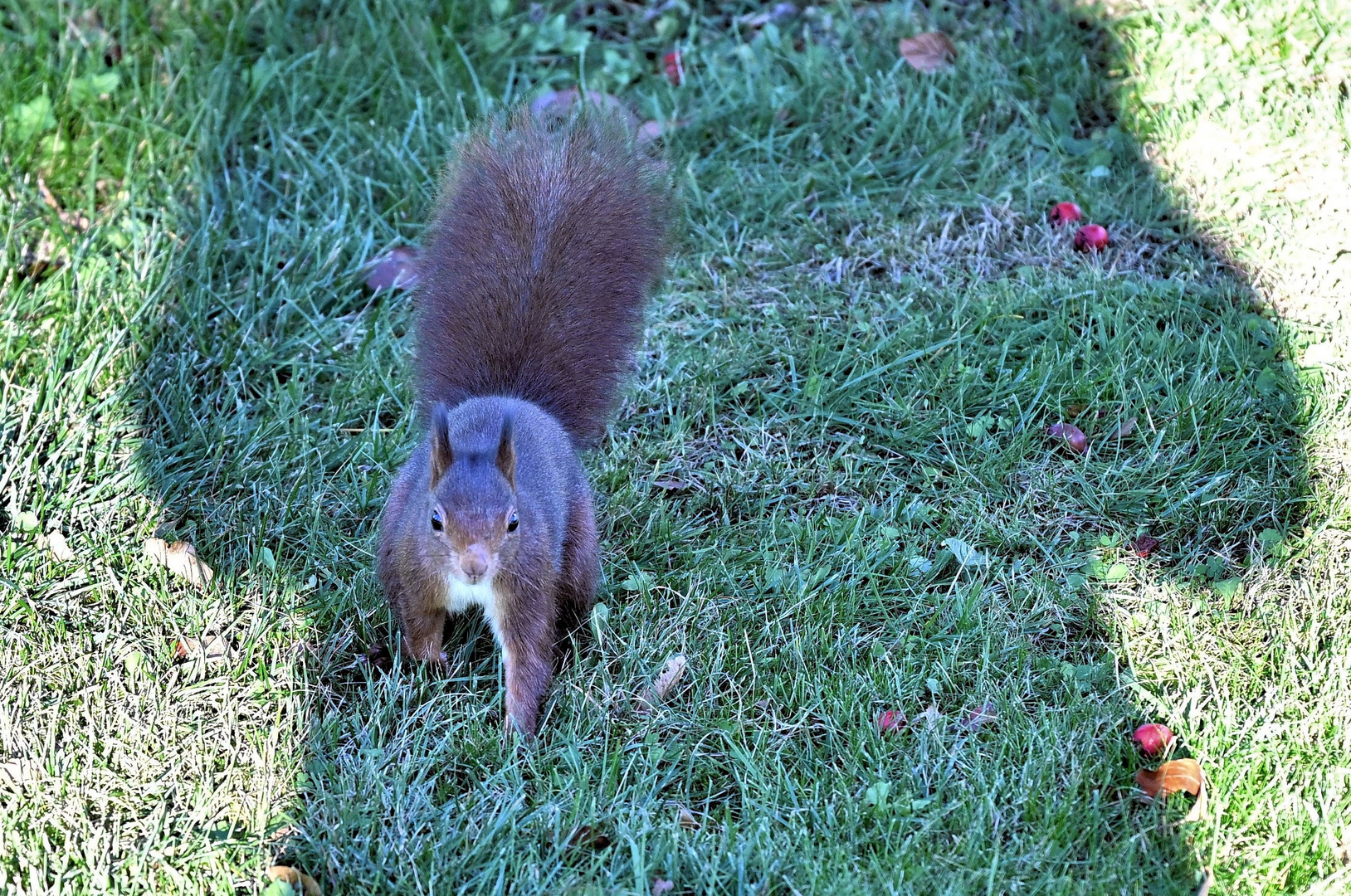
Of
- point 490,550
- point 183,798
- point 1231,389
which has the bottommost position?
point 183,798

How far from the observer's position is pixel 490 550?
7.61 ft

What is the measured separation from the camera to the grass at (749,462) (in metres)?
2.41

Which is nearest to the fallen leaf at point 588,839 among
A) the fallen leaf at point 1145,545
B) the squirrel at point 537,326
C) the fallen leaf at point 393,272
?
the squirrel at point 537,326

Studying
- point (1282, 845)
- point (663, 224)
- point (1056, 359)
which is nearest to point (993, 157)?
point (1056, 359)

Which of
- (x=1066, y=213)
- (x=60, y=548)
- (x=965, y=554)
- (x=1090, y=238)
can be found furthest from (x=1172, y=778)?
(x=60, y=548)

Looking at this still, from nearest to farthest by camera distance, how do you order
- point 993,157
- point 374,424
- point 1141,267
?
point 374,424 → point 1141,267 → point 993,157

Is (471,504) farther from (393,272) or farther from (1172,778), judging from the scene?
(393,272)

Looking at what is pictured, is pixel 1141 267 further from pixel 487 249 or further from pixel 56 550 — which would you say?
pixel 56 550

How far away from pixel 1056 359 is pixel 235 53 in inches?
108

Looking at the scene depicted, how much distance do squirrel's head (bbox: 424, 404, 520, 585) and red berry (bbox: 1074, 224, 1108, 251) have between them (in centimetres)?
214

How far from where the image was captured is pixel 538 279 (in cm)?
286

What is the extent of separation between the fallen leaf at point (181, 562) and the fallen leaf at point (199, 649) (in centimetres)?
16

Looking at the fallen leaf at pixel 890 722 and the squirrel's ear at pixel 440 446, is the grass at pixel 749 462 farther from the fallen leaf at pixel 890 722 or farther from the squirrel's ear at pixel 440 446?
the squirrel's ear at pixel 440 446

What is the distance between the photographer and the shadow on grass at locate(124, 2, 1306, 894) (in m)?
2.41
